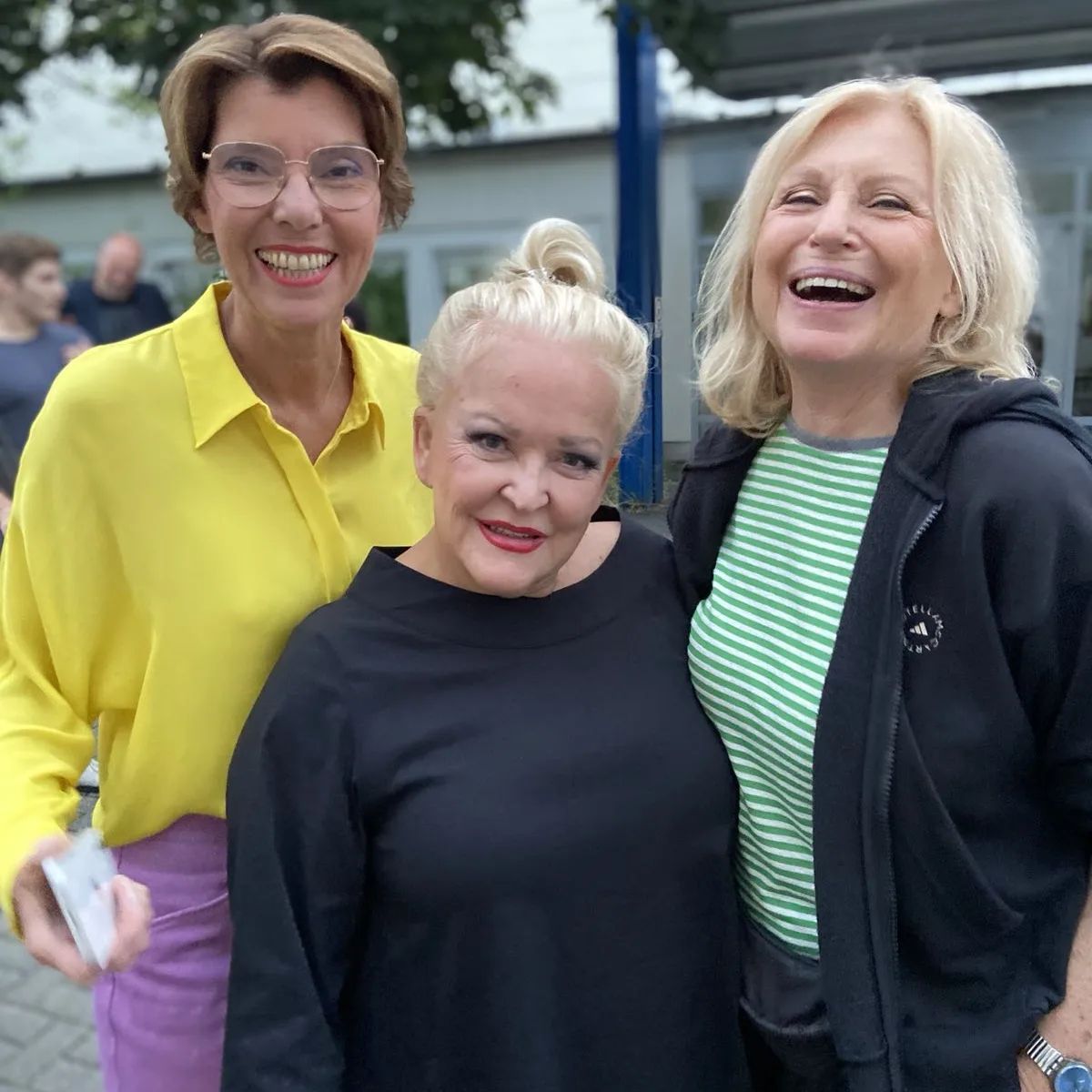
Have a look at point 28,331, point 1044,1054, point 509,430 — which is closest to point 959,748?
point 1044,1054

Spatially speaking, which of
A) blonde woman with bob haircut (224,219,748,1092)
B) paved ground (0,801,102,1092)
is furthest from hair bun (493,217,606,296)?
paved ground (0,801,102,1092)

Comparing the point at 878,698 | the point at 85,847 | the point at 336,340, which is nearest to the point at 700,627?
the point at 878,698

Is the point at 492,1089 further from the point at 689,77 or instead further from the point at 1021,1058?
the point at 689,77

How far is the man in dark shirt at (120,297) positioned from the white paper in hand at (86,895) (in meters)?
4.05

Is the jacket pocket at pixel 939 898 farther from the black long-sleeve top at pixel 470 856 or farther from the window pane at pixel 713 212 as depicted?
the window pane at pixel 713 212

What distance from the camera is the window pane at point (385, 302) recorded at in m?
3.10

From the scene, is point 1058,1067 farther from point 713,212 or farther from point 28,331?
point 28,331

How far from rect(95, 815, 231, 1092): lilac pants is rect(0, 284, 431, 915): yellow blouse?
→ 0.21 feet

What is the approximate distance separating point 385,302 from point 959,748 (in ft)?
7.88

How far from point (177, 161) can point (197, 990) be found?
1256 millimetres

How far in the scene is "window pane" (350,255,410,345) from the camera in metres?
3.10

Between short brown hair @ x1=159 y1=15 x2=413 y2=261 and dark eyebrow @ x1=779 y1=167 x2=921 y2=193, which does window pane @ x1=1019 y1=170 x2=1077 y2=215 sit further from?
short brown hair @ x1=159 y1=15 x2=413 y2=261

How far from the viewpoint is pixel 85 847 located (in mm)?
1191

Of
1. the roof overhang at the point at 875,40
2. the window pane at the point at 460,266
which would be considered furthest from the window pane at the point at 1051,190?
the window pane at the point at 460,266
